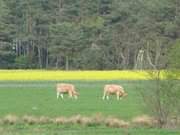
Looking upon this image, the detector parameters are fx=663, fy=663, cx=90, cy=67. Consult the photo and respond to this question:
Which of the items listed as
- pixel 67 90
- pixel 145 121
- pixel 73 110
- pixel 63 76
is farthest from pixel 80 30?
pixel 145 121

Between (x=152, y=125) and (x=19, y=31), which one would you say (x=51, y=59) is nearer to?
(x=19, y=31)

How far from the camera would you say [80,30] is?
9125 centimetres

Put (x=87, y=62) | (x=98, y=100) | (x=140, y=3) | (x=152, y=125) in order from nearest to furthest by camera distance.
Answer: (x=152, y=125) → (x=98, y=100) → (x=87, y=62) → (x=140, y=3)

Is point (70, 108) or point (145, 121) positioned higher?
point (145, 121)

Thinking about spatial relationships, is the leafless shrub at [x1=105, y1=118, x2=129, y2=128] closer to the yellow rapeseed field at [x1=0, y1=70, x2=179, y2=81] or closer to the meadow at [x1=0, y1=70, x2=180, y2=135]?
the meadow at [x1=0, y1=70, x2=180, y2=135]

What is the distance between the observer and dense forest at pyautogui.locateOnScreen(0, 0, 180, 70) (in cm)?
8775


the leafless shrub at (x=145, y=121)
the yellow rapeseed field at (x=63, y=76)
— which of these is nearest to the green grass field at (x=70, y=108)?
the leafless shrub at (x=145, y=121)

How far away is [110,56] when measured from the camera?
291ft

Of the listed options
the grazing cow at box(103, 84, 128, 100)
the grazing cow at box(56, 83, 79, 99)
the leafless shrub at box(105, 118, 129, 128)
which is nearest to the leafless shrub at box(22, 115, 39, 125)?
the leafless shrub at box(105, 118, 129, 128)

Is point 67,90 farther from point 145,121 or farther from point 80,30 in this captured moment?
point 80,30

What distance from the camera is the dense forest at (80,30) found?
8775 centimetres

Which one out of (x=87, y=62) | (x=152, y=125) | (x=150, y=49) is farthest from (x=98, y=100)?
(x=87, y=62)

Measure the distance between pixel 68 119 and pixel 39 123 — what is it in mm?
1094

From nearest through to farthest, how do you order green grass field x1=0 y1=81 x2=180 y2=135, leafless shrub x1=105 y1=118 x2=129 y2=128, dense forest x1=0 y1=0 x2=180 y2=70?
1. green grass field x1=0 y1=81 x2=180 y2=135
2. leafless shrub x1=105 y1=118 x2=129 y2=128
3. dense forest x1=0 y1=0 x2=180 y2=70
